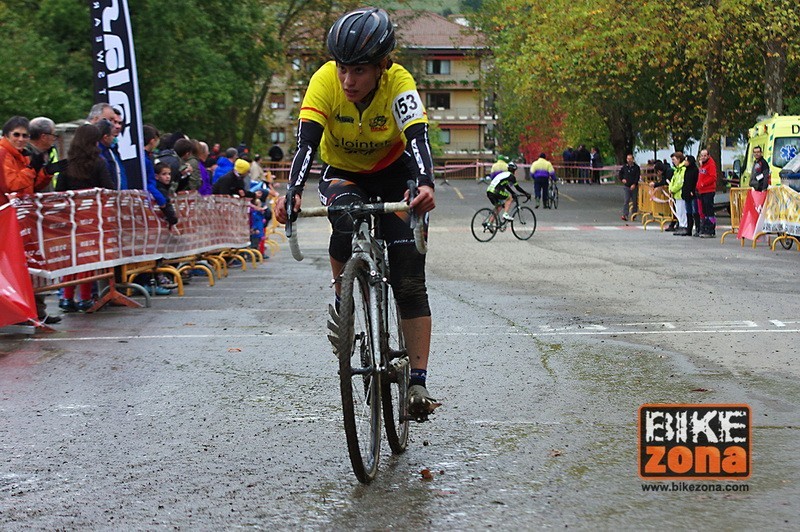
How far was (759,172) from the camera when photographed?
27.1 m

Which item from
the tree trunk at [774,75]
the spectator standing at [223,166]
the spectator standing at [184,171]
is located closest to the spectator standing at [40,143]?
the spectator standing at [184,171]

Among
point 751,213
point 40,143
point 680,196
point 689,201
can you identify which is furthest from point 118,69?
point 680,196

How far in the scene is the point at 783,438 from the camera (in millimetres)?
5969

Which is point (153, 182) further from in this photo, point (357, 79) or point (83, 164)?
point (357, 79)

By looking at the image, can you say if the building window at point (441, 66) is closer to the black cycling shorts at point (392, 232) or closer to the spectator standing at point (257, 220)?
the spectator standing at point (257, 220)

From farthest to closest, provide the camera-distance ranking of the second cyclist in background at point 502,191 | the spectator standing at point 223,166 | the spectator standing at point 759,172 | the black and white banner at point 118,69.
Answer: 1. the second cyclist in background at point 502,191
2. the spectator standing at point 759,172
3. the spectator standing at point 223,166
4. the black and white banner at point 118,69

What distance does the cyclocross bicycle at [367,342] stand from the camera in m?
4.89

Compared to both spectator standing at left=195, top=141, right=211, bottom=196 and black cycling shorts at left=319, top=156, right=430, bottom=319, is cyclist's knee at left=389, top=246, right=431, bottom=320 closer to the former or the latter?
black cycling shorts at left=319, top=156, right=430, bottom=319

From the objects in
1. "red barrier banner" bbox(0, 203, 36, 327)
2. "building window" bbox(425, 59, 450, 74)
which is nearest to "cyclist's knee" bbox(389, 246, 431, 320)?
"red barrier banner" bbox(0, 203, 36, 327)

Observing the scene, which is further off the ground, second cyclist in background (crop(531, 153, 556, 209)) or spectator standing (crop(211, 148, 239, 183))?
spectator standing (crop(211, 148, 239, 183))

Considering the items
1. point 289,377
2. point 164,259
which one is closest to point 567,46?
→ point 164,259

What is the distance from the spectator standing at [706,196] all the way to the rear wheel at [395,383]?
68.8 ft

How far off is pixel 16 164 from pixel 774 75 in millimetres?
28853

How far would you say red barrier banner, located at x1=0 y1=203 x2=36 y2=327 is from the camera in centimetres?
1018
